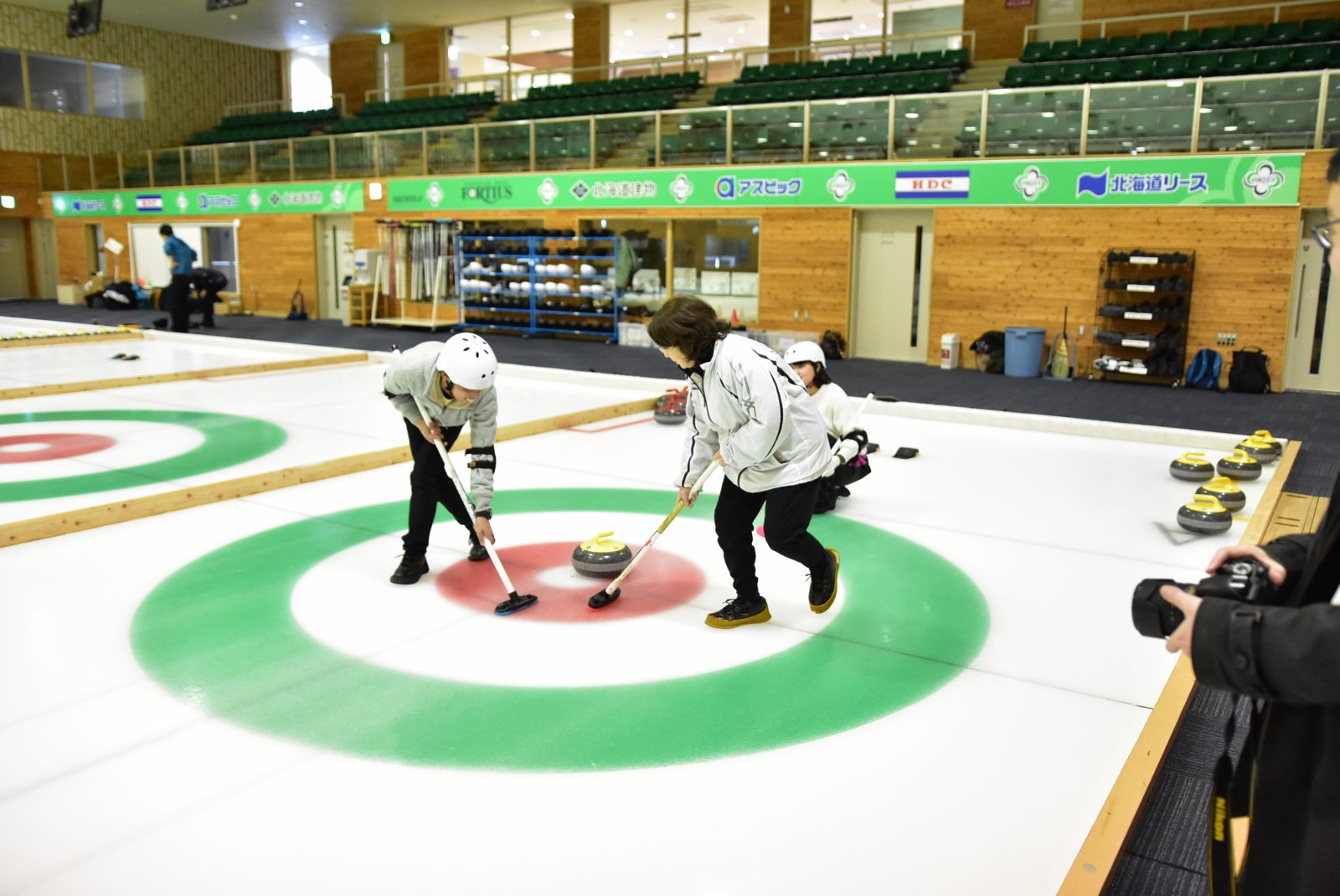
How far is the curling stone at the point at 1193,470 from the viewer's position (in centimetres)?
727

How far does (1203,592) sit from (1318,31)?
16.5 metres

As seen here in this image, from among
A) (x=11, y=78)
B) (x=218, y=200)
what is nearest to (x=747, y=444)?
(x=218, y=200)

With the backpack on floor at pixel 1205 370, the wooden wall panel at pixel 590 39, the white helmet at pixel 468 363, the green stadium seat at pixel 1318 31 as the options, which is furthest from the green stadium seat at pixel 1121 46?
the white helmet at pixel 468 363

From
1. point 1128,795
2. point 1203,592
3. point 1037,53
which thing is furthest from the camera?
point 1037,53

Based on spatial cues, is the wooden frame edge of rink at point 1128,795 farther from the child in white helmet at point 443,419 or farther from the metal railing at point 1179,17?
the metal railing at point 1179,17

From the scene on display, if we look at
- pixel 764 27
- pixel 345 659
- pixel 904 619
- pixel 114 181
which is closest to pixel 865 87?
pixel 764 27

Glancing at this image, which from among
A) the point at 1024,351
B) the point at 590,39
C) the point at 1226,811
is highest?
the point at 590,39

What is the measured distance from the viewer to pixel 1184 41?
15.5 m

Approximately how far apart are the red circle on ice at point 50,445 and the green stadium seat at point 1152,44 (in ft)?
50.7

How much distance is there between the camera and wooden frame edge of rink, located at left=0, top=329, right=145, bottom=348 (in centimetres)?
1459

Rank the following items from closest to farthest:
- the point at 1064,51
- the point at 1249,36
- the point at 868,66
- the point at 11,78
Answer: the point at 1249,36 → the point at 1064,51 → the point at 868,66 → the point at 11,78

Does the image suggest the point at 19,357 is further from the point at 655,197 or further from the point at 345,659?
the point at 345,659

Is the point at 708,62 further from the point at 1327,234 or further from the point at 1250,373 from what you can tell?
the point at 1327,234

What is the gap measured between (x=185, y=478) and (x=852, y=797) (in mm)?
5634
